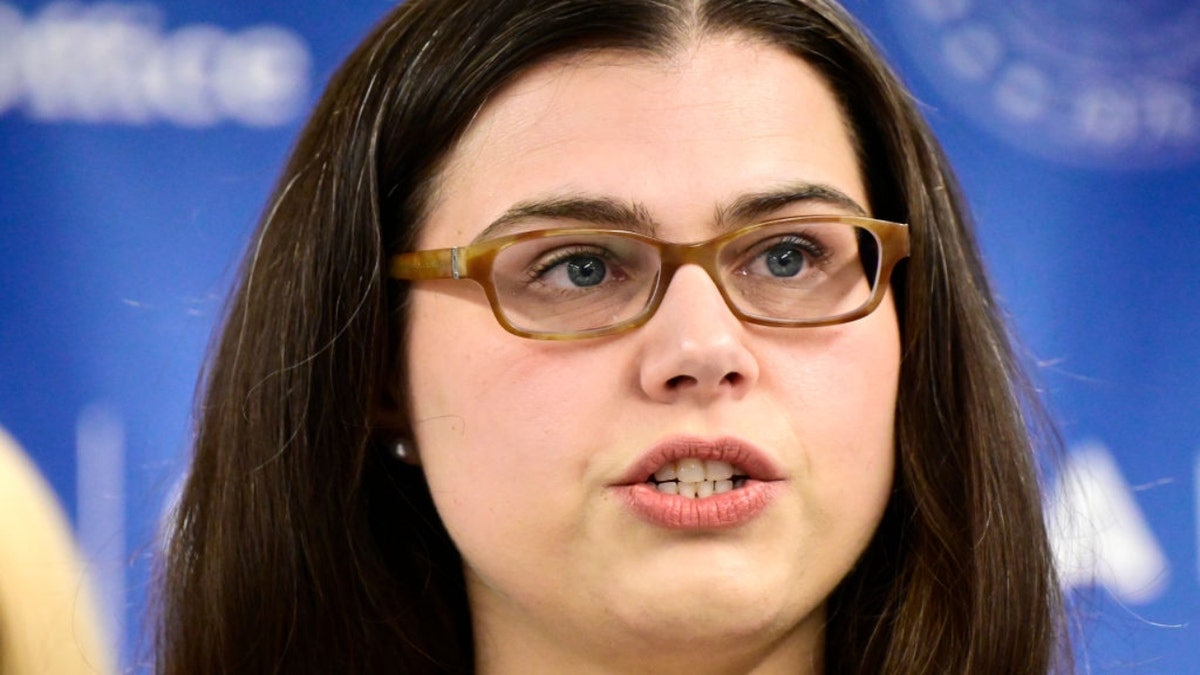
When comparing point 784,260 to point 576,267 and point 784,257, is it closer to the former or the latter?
point 784,257

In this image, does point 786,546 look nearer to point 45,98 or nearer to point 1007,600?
point 1007,600

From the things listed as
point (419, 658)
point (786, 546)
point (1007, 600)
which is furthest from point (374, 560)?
point (1007, 600)

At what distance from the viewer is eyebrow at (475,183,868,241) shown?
4.77 feet

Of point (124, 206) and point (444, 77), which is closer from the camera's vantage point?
point (444, 77)

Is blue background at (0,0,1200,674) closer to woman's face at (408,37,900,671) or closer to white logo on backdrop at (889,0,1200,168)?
white logo on backdrop at (889,0,1200,168)

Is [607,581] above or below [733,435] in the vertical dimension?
below

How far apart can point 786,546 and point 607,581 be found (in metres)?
0.17

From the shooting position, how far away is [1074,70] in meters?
2.13

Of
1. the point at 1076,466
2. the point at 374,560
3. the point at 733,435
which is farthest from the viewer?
the point at 1076,466

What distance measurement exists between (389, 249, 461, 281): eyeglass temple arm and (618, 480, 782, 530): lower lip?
0.29 meters

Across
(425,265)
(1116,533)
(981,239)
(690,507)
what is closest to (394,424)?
(425,265)

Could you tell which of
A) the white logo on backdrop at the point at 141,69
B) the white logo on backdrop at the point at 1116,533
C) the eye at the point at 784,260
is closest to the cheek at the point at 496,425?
the eye at the point at 784,260

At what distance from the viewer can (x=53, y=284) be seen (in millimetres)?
2107

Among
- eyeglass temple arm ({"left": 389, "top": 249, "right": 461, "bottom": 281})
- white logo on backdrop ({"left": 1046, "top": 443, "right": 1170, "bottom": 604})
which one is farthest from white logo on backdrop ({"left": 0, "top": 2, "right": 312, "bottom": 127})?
white logo on backdrop ({"left": 1046, "top": 443, "right": 1170, "bottom": 604})
